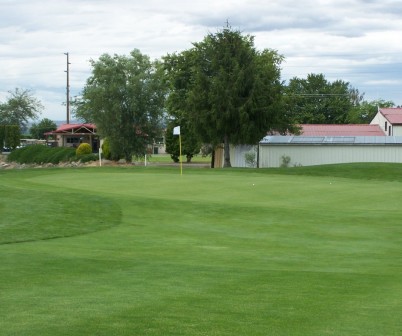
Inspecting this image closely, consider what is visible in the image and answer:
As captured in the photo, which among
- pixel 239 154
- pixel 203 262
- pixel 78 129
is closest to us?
pixel 203 262

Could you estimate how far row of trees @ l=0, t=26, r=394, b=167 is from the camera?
57.5 m

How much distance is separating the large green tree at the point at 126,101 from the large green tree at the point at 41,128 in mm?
66685

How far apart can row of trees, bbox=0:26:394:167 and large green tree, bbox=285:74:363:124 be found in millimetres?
44476

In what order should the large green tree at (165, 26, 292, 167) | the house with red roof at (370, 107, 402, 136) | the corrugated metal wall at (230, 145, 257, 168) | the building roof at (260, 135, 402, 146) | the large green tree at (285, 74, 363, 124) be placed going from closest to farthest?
1. the large green tree at (165, 26, 292, 167)
2. the building roof at (260, 135, 402, 146)
3. the corrugated metal wall at (230, 145, 257, 168)
4. the house with red roof at (370, 107, 402, 136)
5. the large green tree at (285, 74, 363, 124)

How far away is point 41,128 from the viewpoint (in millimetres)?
139750

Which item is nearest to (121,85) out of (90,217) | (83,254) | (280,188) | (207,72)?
(207,72)

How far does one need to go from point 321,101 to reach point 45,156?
213ft

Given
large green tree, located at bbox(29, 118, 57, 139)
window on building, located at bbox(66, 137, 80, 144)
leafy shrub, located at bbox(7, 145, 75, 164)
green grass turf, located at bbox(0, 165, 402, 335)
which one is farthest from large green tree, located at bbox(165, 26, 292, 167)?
large green tree, located at bbox(29, 118, 57, 139)

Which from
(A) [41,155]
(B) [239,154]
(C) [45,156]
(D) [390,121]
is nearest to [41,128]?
(A) [41,155]

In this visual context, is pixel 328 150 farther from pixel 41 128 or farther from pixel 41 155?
pixel 41 128

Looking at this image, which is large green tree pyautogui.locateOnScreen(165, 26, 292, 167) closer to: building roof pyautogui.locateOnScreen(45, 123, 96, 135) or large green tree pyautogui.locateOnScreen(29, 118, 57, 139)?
building roof pyautogui.locateOnScreen(45, 123, 96, 135)

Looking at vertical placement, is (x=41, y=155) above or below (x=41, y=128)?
below

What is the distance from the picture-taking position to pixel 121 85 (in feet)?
236

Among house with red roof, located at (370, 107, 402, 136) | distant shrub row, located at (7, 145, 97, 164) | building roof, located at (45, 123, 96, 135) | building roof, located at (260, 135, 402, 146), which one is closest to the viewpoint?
building roof, located at (260, 135, 402, 146)
